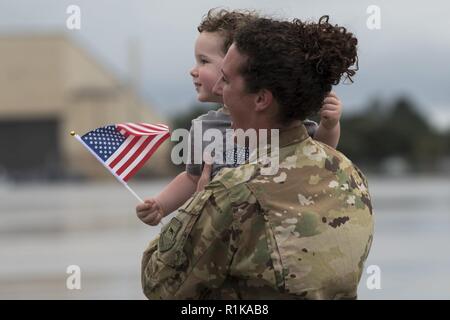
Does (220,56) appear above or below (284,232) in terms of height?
above

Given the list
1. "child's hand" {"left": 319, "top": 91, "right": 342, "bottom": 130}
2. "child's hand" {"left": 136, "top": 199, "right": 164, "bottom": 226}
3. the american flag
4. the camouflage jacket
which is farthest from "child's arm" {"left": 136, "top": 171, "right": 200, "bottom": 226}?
"child's hand" {"left": 319, "top": 91, "right": 342, "bottom": 130}

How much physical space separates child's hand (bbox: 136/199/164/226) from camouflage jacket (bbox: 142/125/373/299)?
392 mm

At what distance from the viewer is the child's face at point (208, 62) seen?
2898 millimetres

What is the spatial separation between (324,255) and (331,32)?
539 mm

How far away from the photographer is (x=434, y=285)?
923 centimetres

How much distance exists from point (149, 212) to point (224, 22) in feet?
1.95

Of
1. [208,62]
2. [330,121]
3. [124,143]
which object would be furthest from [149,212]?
[330,121]

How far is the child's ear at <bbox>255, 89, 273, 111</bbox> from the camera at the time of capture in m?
2.36

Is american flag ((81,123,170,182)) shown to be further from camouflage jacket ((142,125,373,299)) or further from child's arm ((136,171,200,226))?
camouflage jacket ((142,125,373,299))

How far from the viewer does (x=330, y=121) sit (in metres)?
2.68

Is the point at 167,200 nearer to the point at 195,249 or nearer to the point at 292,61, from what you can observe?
the point at 195,249

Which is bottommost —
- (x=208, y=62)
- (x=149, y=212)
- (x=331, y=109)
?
(x=149, y=212)
